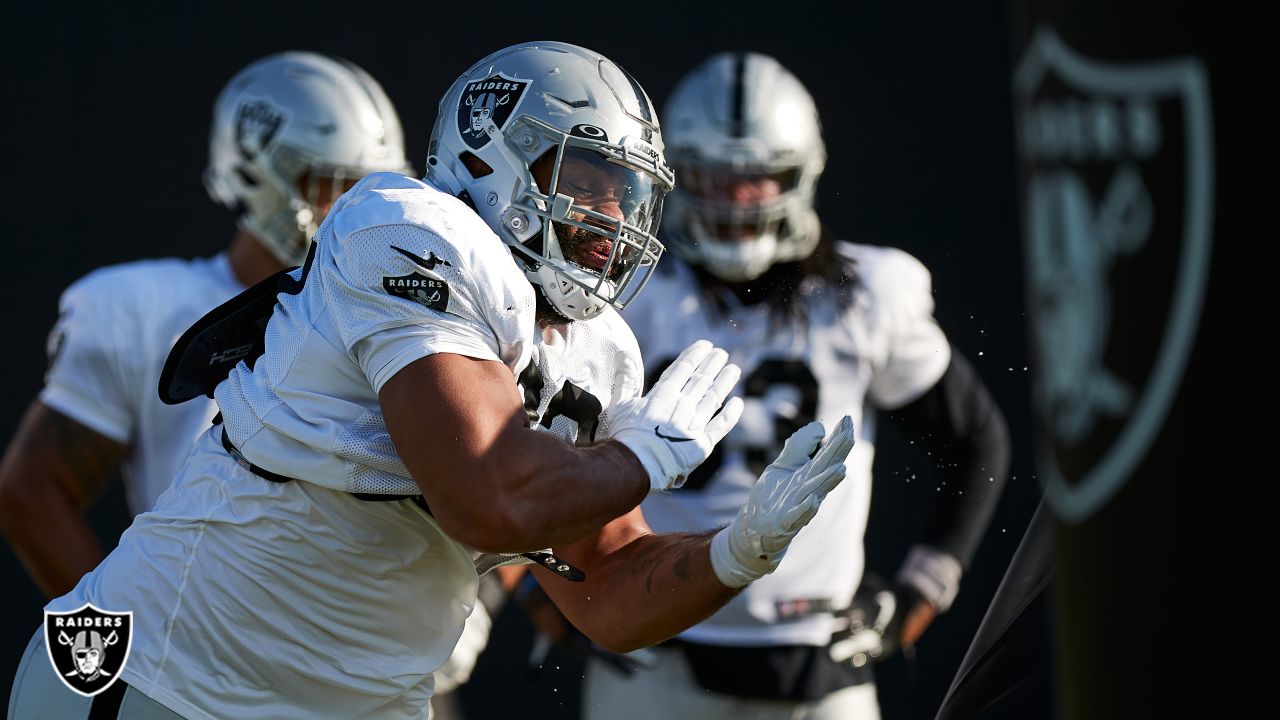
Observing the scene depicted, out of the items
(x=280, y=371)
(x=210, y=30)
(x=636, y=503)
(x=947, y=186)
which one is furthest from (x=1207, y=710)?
(x=210, y=30)

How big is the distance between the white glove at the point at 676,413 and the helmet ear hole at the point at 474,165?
1.03 ft

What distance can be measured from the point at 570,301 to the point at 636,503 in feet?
1.04

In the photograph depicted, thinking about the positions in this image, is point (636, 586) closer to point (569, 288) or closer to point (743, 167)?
point (569, 288)

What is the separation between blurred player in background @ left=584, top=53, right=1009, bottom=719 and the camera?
144 inches

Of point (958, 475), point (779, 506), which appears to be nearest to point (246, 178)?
point (958, 475)

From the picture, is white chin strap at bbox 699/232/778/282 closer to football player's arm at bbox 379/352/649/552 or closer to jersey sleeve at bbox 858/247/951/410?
jersey sleeve at bbox 858/247/951/410

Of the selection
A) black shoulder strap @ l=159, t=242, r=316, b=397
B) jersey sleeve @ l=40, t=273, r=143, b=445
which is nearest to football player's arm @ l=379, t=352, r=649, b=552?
black shoulder strap @ l=159, t=242, r=316, b=397

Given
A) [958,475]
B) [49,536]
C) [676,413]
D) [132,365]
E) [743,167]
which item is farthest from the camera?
[743,167]

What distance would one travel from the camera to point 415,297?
6.27 ft

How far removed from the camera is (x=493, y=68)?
2334 mm

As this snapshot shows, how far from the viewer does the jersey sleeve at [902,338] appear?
3.81 meters

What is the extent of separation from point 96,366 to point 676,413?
1.96 meters

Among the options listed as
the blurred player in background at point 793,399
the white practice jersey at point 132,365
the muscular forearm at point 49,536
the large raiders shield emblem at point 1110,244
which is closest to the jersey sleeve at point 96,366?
the white practice jersey at point 132,365

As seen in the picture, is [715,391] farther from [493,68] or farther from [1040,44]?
[1040,44]
